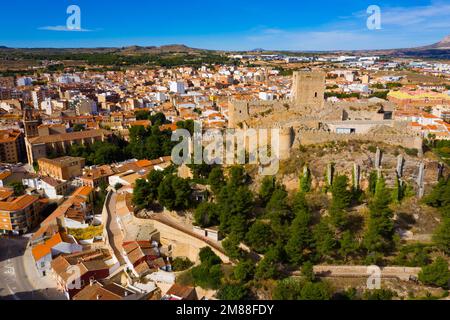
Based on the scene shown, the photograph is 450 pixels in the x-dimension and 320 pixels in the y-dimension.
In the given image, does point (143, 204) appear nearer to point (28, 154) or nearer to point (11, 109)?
point (28, 154)

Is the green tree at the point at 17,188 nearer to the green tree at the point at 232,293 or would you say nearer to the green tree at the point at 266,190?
the green tree at the point at 266,190

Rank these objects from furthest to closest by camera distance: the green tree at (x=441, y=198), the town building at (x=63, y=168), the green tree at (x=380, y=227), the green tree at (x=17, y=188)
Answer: the town building at (x=63, y=168) → the green tree at (x=17, y=188) → the green tree at (x=441, y=198) → the green tree at (x=380, y=227)

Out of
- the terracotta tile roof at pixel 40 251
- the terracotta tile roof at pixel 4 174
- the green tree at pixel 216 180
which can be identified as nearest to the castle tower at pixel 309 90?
the green tree at pixel 216 180

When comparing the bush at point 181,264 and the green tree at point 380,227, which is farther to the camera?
the bush at point 181,264

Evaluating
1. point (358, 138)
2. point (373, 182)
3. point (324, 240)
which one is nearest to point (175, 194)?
point (324, 240)

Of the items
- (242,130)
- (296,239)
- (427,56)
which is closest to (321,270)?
(296,239)
